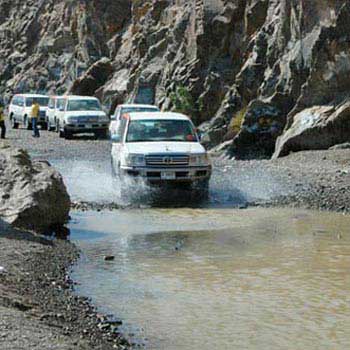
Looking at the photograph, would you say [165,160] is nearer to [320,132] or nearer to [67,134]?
[320,132]

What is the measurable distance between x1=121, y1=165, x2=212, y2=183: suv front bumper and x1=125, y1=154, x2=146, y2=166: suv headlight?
0.29ft

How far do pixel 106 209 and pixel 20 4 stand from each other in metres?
60.0

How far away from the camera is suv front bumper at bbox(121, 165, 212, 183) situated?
62.9 feet

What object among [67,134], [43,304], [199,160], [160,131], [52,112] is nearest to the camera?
[43,304]

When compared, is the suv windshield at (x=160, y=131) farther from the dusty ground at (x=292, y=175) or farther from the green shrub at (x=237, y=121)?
the green shrub at (x=237, y=121)

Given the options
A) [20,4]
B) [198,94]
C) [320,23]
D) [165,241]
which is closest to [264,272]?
[165,241]

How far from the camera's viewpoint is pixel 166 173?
1917 cm

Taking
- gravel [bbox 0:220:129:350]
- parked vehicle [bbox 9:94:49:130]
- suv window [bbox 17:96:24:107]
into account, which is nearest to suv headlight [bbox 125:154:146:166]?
gravel [bbox 0:220:129:350]

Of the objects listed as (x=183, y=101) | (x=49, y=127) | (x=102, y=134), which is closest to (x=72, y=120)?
(x=102, y=134)

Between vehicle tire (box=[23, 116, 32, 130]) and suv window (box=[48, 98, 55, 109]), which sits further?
vehicle tire (box=[23, 116, 32, 130])

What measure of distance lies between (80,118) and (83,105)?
5.58 feet

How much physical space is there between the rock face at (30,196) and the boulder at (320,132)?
13047 mm

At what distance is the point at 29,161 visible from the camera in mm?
16453

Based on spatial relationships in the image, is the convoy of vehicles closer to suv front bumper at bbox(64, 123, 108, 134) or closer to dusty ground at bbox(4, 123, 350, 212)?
dusty ground at bbox(4, 123, 350, 212)
